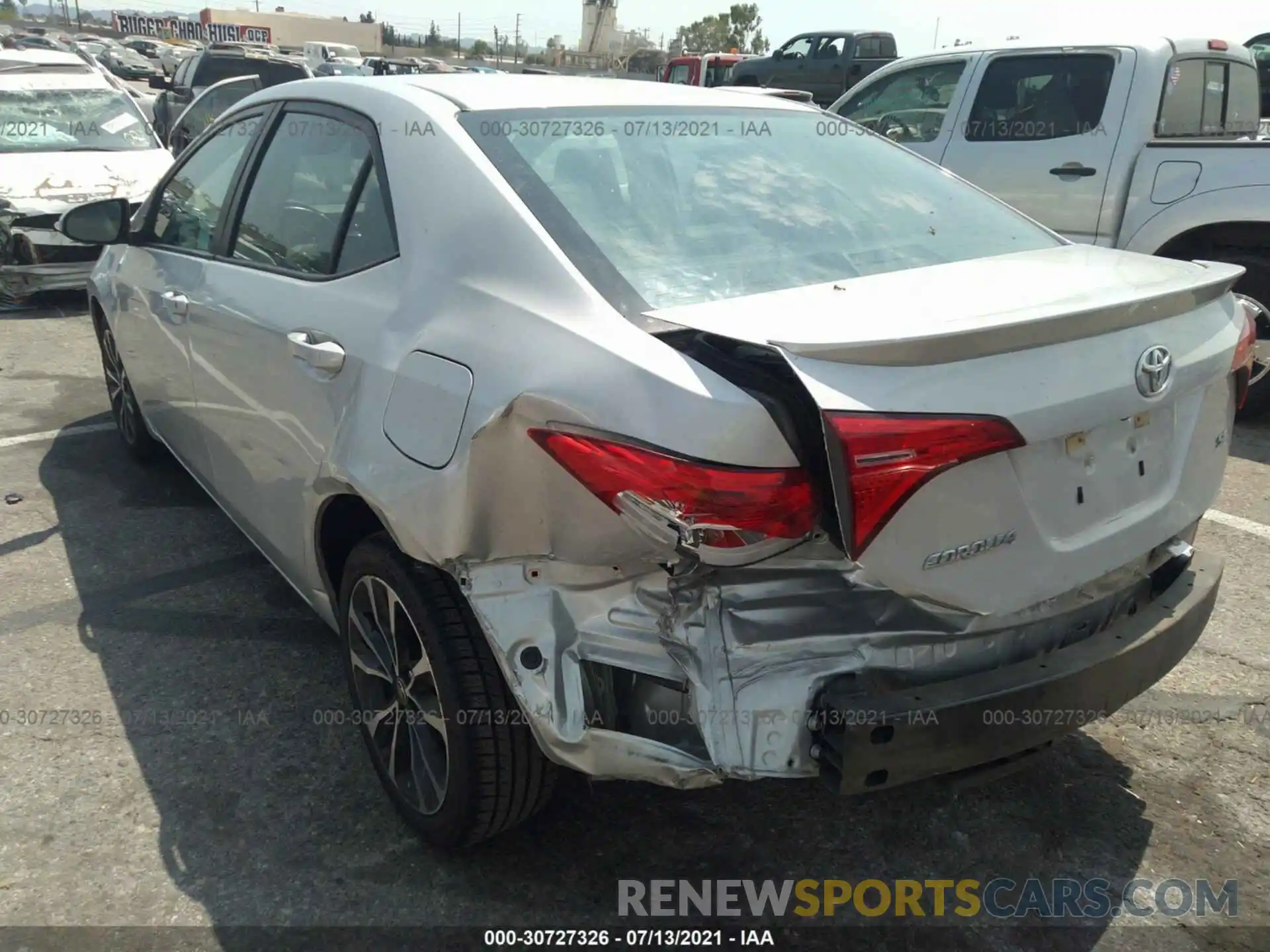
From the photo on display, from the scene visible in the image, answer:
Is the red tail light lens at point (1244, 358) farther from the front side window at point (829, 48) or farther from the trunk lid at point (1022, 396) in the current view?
the front side window at point (829, 48)

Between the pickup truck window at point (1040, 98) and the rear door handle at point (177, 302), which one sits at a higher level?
the pickup truck window at point (1040, 98)

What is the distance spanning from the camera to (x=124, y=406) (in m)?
4.93

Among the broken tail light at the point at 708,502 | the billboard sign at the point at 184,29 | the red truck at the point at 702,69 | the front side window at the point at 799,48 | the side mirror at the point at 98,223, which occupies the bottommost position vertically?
the broken tail light at the point at 708,502

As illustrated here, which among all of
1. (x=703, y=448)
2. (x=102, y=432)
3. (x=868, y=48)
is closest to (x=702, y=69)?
(x=868, y=48)

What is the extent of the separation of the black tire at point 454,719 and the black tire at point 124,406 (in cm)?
275

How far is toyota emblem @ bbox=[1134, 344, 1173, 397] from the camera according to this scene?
2.02 meters

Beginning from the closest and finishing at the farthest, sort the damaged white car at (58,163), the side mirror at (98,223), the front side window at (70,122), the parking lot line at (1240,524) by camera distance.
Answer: the side mirror at (98,223) < the parking lot line at (1240,524) < the damaged white car at (58,163) < the front side window at (70,122)

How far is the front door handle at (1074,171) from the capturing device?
6.09 meters

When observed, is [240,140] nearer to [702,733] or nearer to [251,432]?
[251,432]

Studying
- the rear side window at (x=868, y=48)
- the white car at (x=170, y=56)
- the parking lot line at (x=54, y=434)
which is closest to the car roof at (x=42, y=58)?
the parking lot line at (x=54, y=434)

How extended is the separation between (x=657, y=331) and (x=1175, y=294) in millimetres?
1125

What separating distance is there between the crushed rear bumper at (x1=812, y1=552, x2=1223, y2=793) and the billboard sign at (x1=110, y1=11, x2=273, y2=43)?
71.6 m

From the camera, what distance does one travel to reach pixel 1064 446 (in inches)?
76.9

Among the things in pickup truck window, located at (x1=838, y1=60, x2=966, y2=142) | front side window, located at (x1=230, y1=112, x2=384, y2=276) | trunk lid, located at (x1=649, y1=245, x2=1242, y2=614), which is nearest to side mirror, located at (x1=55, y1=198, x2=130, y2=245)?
front side window, located at (x1=230, y1=112, x2=384, y2=276)
